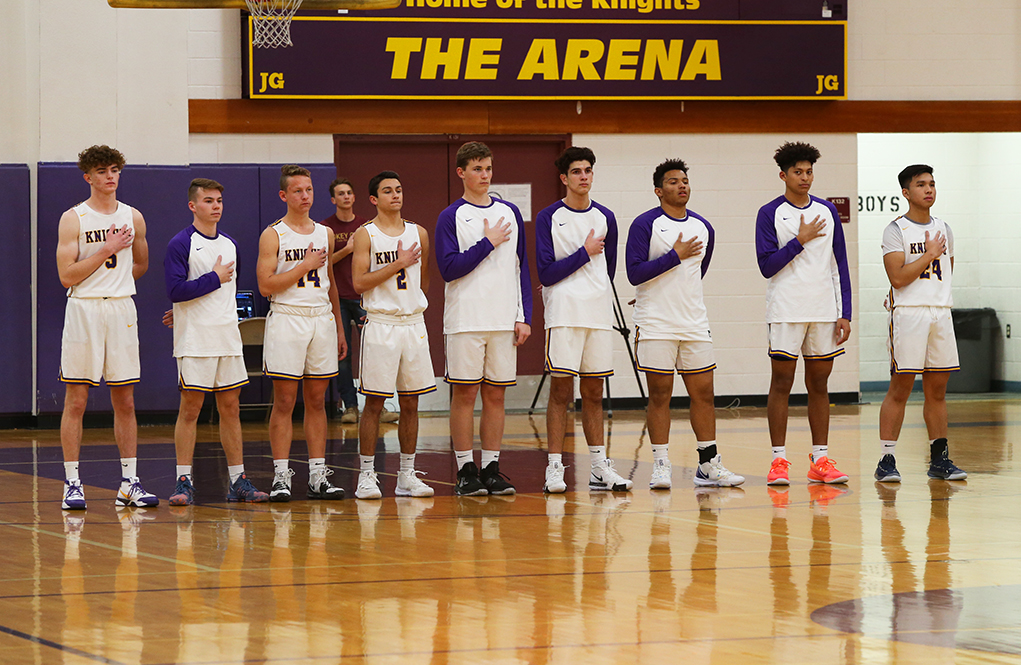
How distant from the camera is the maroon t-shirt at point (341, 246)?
11398mm

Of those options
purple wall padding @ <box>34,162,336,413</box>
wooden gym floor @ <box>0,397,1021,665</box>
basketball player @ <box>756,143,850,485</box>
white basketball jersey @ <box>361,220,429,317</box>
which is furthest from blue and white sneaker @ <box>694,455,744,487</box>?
purple wall padding @ <box>34,162,336,413</box>

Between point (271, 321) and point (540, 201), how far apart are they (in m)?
6.30

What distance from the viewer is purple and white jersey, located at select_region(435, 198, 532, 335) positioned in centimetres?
749

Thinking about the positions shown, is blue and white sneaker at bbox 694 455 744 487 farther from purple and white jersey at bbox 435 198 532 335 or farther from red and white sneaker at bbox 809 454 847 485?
purple and white jersey at bbox 435 198 532 335

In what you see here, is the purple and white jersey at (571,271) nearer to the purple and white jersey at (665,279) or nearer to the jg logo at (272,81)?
the purple and white jersey at (665,279)

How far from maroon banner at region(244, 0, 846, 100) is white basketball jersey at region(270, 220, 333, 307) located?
5.40 meters

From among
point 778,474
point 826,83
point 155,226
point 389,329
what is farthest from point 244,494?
point 826,83

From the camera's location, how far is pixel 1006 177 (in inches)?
606

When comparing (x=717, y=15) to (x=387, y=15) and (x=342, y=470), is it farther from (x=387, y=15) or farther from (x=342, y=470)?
(x=342, y=470)

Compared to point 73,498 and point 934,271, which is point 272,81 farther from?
point 934,271

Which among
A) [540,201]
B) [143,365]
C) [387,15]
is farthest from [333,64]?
[143,365]

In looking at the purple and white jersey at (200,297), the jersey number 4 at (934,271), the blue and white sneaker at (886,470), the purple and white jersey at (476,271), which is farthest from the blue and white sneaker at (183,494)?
the jersey number 4 at (934,271)

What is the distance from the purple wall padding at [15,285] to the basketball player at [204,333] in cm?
500

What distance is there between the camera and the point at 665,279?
25.5ft
